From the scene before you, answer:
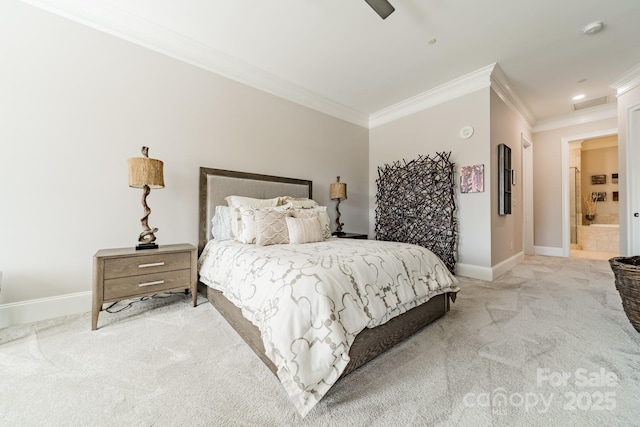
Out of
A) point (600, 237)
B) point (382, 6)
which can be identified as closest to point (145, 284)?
point (382, 6)

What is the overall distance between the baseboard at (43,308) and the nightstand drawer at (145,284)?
0.34 metres

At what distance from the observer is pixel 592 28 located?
2.46m

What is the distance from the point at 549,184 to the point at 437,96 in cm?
346

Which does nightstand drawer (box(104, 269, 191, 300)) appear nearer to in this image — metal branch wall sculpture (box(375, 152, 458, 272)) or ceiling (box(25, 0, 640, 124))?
ceiling (box(25, 0, 640, 124))

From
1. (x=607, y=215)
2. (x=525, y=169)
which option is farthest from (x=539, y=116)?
(x=607, y=215)

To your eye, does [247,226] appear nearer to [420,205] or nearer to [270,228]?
[270,228]

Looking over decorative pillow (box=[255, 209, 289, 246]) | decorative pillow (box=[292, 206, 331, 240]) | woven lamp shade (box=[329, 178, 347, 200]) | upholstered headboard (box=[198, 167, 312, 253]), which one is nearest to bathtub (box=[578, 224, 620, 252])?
woven lamp shade (box=[329, 178, 347, 200])

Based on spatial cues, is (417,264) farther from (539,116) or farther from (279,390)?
(539,116)

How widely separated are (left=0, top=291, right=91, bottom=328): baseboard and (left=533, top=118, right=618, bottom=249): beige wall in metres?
7.36

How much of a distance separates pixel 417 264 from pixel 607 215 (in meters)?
7.80

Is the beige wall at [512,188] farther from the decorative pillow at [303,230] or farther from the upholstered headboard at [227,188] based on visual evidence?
the upholstered headboard at [227,188]

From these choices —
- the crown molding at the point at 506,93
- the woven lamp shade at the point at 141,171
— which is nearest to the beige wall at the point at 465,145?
the crown molding at the point at 506,93

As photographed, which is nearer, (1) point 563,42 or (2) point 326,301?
(2) point 326,301

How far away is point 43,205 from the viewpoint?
2049 millimetres
